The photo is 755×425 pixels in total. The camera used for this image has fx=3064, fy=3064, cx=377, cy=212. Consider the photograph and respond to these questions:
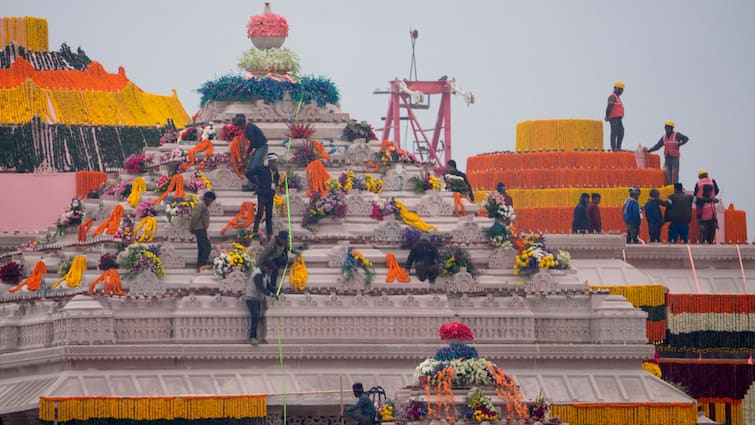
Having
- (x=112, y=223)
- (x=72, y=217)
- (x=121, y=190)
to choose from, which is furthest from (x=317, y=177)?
(x=72, y=217)

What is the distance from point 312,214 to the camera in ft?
296

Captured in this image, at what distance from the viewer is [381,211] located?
91.1 metres

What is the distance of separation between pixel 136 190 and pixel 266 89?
18.1 ft

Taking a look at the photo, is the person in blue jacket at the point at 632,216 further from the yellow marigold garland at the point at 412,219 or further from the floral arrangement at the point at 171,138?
the floral arrangement at the point at 171,138

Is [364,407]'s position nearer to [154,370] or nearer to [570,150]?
[154,370]

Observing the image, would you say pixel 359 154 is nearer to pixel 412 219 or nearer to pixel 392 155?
pixel 392 155

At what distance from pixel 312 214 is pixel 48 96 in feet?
91.1


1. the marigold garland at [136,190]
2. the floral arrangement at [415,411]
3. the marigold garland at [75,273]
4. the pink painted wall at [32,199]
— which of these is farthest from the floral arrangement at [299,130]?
the floral arrangement at [415,411]

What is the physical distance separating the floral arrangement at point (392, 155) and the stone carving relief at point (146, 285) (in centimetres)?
951

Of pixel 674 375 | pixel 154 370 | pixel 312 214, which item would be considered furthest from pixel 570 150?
pixel 154 370

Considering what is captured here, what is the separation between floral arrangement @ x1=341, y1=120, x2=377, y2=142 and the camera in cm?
9406

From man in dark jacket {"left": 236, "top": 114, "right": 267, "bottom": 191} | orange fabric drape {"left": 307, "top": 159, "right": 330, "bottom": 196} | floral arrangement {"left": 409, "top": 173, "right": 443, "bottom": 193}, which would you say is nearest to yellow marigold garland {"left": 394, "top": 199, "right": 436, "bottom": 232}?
floral arrangement {"left": 409, "top": 173, "right": 443, "bottom": 193}

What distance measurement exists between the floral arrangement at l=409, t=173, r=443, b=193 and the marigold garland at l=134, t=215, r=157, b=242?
27.5ft

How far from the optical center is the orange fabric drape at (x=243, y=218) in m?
89.6
